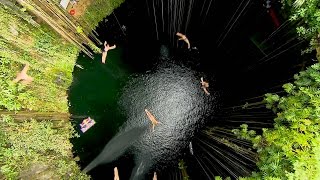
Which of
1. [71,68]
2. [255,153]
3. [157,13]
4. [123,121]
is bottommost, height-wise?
[255,153]

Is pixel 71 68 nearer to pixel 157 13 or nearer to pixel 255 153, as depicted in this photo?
pixel 157 13

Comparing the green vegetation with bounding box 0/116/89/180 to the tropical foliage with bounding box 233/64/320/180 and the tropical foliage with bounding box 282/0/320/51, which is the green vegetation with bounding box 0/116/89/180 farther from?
the tropical foliage with bounding box 282/0/320/51

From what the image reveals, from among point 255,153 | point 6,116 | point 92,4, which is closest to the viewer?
point 255,153

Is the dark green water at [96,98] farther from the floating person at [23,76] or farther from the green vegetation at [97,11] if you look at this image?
the floating person at [23,76]

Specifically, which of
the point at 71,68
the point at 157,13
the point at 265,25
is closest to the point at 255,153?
the point at 265,25

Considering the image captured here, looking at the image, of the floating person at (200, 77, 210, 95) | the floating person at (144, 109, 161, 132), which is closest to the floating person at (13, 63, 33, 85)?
the floating person at (144, 109, 161, 132)

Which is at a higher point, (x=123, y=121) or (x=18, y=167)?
(x=123, y=121)

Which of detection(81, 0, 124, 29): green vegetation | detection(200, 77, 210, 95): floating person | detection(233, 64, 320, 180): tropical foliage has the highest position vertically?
detection(81, 0, 124, 29): green vegetation
